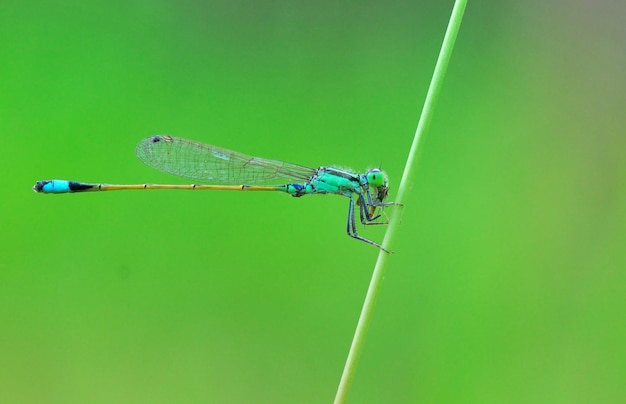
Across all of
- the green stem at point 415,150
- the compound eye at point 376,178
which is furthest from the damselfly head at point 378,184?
the green stem at point 415,150

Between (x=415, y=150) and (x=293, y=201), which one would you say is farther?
(x=293, y=201)

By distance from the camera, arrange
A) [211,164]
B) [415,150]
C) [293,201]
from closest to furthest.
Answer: [415,150] < [211,164] < [293,201]

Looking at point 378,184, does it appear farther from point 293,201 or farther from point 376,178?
point 293,201

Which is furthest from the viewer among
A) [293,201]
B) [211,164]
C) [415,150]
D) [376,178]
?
[293,201]

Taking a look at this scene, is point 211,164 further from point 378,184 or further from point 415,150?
point 415,150

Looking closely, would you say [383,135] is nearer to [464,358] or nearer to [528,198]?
[528,198]

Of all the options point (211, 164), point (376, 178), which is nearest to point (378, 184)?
point (376, 178)

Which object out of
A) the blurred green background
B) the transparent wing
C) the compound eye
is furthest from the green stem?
the blurred green background

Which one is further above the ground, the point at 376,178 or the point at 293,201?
the point at 376,178
